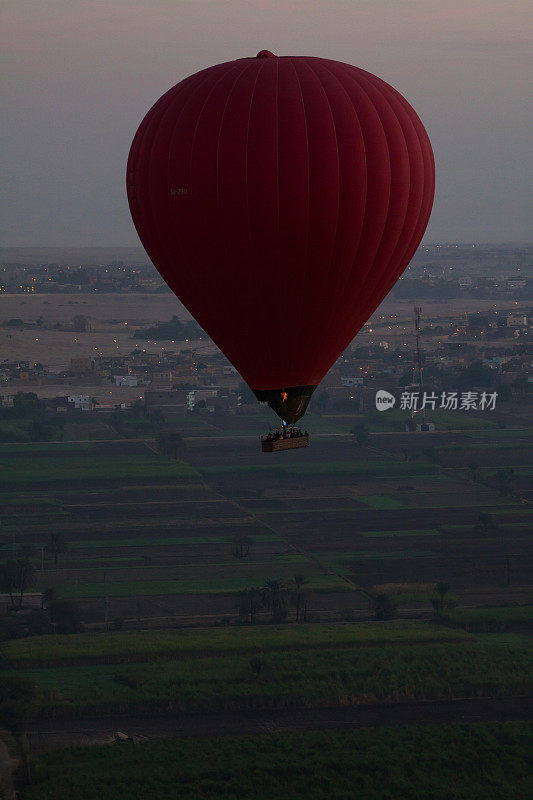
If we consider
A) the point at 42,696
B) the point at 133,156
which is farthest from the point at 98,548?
the point at 133,156

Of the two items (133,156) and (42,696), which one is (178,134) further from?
(42,696)

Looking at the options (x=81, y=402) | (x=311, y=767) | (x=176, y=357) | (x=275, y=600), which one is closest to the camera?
(x=311, y=767)

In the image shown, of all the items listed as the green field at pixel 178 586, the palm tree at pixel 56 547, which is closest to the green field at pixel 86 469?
the palm tree at pixel 56 547

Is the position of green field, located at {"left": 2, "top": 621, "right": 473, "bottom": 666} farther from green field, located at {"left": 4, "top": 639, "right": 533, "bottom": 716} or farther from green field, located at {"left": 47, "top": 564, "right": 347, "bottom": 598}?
green field, located at {"left": 47, "top": 564, "right": 347, "bottom": 598}

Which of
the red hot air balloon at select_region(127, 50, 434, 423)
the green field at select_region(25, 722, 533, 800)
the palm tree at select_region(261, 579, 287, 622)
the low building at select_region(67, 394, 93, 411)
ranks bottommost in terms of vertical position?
the green field at select_region(25, 722, 533, 800)

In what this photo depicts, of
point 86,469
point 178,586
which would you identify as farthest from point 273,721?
point 86,469

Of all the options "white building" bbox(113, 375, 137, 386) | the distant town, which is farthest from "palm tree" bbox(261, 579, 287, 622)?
"white building" bbox(113, 375, 137, 386)

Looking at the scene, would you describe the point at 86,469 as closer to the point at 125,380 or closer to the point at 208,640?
the point at 208,640
